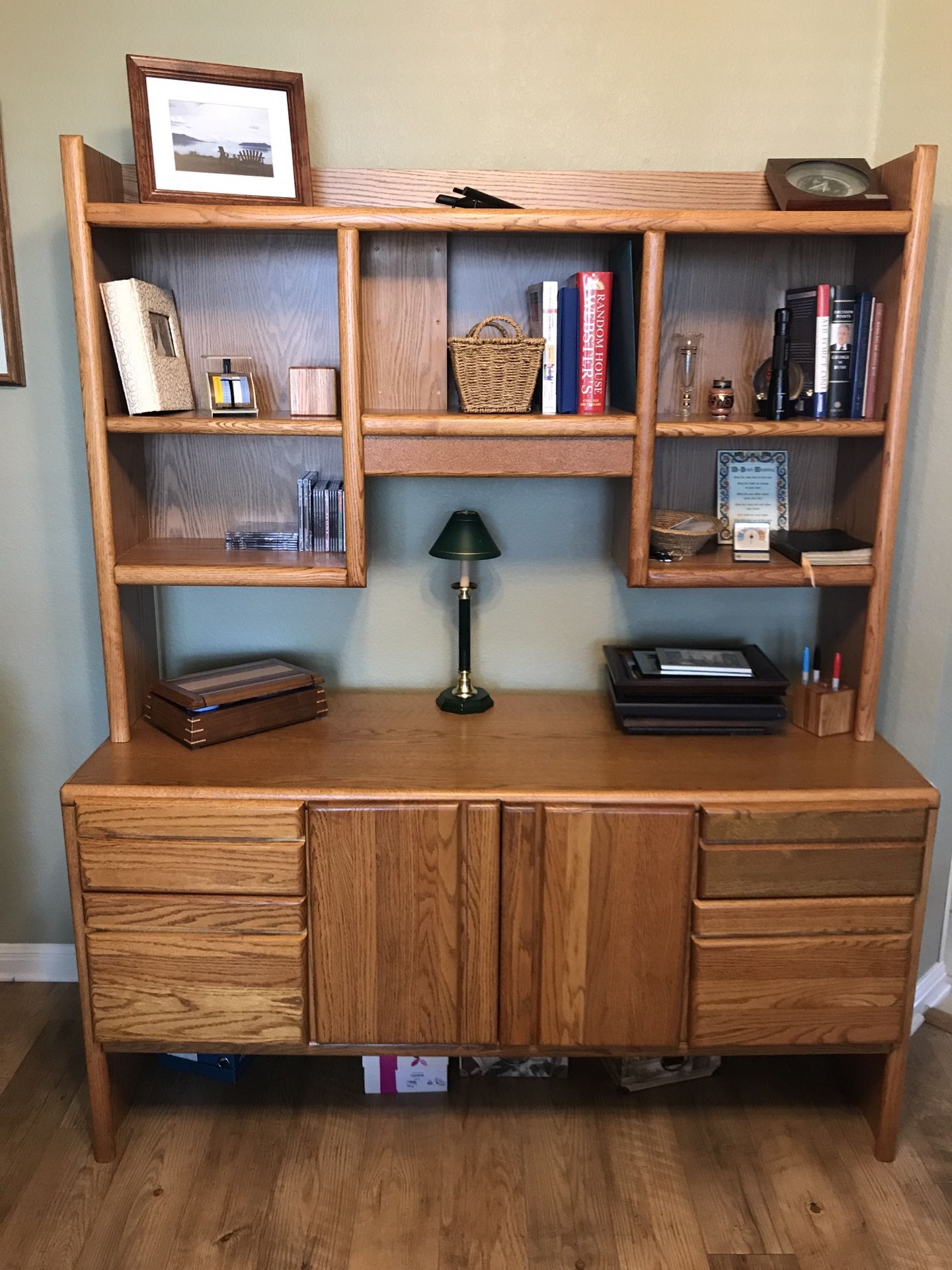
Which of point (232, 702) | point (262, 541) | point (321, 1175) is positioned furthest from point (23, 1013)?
point (262, 541)

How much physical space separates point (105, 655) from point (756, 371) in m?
1.47

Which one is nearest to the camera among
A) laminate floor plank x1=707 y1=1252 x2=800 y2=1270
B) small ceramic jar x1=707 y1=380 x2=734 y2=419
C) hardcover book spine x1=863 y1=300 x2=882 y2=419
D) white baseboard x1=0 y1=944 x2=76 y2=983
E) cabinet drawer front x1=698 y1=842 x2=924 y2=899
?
laminate floor plank x1=707 y1=1252 x2=800 y2=1270

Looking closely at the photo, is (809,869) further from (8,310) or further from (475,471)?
(8,310)

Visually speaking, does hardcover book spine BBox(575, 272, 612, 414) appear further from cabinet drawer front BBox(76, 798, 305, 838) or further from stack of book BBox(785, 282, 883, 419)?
cabinet drawer front BBox(76, 798, 305, 838)

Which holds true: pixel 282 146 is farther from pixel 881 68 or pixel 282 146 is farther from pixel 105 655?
pixel 881 68

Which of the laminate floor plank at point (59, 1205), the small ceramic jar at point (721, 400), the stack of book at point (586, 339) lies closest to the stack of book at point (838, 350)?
the small ceramic jar at point (721, 400)

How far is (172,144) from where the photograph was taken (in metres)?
1.92

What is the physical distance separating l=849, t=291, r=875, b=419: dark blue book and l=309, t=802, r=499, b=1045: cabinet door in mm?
1047

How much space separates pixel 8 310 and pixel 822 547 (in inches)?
69.6

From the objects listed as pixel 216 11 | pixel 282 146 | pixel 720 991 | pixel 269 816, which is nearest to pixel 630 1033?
pixel 720 991

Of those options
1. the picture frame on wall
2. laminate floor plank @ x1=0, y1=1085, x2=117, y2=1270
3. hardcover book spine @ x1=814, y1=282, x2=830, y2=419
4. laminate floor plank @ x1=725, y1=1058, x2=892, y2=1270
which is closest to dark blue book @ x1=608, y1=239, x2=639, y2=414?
hardcover book spine @ x1=814, y1=282, x2=830, y2=419

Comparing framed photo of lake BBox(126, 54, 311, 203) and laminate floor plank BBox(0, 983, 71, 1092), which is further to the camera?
laminate floor plank BBox(0, 983, 71, 1092)

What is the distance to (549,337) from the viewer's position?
201 centimetres

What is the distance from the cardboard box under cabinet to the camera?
218 centimetres
